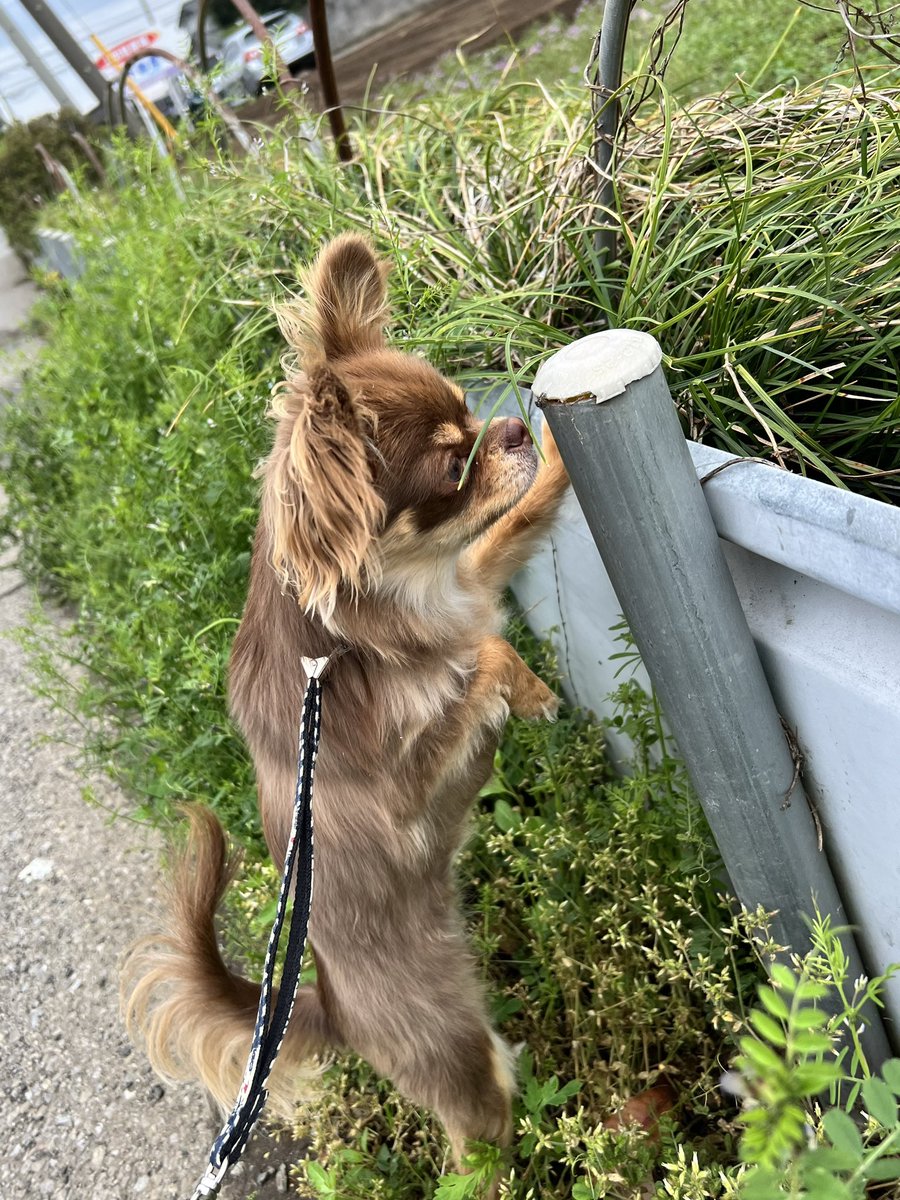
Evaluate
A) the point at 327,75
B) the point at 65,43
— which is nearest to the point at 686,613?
the point at 327,75

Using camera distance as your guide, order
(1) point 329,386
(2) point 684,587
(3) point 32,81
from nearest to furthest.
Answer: (2) point 684,587 → (1) point 329,386 → (3) point 32,81

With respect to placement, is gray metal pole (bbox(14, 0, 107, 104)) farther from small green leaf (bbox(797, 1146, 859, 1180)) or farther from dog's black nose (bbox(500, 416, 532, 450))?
small green leaf (bbox(797, 1146, 859, 1180))

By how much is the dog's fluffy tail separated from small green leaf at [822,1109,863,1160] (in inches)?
55.5

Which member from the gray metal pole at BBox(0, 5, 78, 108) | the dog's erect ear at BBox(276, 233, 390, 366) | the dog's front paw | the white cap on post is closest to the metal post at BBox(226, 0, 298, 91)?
the dog's erect ear at BBox(276, 233, 390, 366)

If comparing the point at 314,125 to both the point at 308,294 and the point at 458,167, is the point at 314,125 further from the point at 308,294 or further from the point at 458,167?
the point at 308,294

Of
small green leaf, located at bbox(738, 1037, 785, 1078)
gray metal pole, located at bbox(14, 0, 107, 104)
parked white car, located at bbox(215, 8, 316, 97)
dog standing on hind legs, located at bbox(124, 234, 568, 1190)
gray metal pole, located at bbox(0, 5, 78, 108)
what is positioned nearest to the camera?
small green leaf, located at bbox(738, 1037, 785, 1078)

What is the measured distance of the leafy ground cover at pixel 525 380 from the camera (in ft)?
5.81

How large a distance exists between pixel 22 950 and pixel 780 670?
2.84m

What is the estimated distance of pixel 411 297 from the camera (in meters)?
2.56

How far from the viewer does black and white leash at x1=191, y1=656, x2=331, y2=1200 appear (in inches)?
54.1

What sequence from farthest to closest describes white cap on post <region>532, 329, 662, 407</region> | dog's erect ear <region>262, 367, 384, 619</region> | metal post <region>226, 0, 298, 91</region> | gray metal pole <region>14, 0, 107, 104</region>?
gray metal pole <region>14, 0, 107, 104</region>, metal post <region>226, 0, 298, 91</region>, dog's erect ear <region>262, 367, 384, 619</region>, white cap on post <region>532, 329, 662, 407</region>

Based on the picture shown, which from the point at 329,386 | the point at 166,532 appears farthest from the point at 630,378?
the point at 166,532

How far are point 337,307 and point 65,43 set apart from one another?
7.85 metres

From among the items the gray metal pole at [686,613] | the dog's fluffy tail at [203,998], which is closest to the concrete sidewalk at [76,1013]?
the dog's fluffy tail at [203,998]
